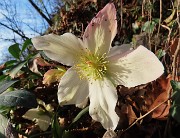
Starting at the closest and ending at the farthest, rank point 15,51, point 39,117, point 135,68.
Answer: point 135,68 → point 39,117 → point 15,51

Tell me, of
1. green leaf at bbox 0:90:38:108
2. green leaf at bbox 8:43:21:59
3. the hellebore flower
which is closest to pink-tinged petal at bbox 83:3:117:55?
the hellebore flower

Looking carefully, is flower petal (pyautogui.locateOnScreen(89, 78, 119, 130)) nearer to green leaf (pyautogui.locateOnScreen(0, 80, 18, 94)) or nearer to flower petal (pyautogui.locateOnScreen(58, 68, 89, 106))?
flower petal (pyautogui.locateOnScreen(58, 68, 89, 106))

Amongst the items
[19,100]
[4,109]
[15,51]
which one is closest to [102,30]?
[19,100]

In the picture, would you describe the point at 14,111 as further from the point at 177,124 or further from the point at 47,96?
the point at 177,124

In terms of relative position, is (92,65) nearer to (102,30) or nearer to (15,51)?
(102,30)

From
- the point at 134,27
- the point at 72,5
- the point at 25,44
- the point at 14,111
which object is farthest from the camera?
the point at 72,5

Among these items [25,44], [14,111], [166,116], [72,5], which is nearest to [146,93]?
[166,116]

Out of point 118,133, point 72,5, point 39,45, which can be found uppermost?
point 39,45
